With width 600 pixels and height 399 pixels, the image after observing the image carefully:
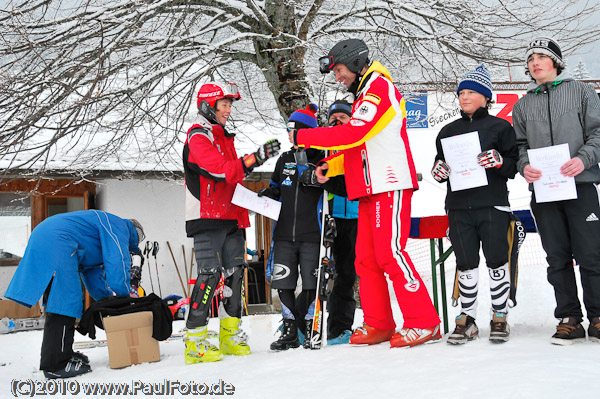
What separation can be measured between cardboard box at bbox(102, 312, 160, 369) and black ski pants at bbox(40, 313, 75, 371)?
0.27 metres

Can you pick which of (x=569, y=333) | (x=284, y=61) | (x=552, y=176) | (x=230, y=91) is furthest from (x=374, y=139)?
(x=284, y=61)

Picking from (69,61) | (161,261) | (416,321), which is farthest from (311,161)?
(161,261)

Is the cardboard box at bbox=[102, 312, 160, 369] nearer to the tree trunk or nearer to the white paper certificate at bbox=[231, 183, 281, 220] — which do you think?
the white paper certificate at bbox=[231, 183, 281, 220]

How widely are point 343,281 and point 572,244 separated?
1739 mm

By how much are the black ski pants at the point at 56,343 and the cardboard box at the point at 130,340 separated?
0.27m

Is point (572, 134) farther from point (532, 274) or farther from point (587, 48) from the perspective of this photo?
point (532, 274)

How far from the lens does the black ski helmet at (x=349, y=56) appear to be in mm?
3891

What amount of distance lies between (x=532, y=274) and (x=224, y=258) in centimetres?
570

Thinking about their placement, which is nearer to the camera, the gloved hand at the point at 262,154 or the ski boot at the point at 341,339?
the gloved hand at the point at 262,154

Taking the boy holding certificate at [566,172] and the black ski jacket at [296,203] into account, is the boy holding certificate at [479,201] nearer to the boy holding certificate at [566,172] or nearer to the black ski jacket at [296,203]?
the boy holding certificate at [566,172]

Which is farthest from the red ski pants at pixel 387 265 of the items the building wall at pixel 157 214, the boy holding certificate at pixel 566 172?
the building wall at pixel 157 214

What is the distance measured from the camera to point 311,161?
4457 mm

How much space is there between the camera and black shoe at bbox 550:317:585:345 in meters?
3.25

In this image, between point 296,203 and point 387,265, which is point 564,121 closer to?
point 387,265
